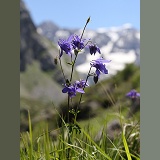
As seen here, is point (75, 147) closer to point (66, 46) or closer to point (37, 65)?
point (66, 46)

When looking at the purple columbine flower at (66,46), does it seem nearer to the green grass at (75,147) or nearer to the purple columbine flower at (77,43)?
the purple columbine flower at (77,43)

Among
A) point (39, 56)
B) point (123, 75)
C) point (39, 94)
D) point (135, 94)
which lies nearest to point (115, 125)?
point (135, 94)

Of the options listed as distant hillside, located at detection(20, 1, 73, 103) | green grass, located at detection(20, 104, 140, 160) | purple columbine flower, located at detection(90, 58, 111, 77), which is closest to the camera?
green grass, located at detection(20, 104, 140, 160)

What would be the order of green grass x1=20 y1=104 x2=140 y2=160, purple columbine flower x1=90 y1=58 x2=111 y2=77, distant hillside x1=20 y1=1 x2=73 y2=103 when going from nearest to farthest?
1. green grass x1=20 y1=104 x2=140 y2=160
2. purple columbine flower x1=90 y1=58 x2=111 y2=77
3. distant hillside x1=20 y1=1 x2=73 y2=103

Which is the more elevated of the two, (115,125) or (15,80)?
(15,80)

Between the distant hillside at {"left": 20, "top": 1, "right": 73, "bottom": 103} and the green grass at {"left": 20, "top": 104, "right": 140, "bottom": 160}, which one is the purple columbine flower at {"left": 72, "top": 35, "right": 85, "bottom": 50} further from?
the distant hillside at {"left": 20, "top": 1, "right": 73, "bottom": 103}

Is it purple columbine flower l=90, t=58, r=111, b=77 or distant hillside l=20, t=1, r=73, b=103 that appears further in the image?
distant hillside l=20, t=1, r=73, b=103

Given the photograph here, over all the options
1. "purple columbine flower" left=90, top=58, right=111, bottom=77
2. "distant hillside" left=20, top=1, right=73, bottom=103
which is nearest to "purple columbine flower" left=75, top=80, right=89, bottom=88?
"purple columbine flower" left=90, top=58, right=111, bottom=77

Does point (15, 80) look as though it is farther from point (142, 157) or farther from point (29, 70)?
point (29, 70)

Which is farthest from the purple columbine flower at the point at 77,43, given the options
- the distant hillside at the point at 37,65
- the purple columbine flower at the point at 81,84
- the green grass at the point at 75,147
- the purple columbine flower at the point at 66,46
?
the distant hillside at the point at 37,65

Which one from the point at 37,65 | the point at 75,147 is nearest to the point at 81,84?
the point at 75,147

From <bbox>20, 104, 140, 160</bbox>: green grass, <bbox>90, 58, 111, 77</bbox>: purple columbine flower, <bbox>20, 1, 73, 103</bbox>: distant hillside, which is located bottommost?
<bbox>20, 1, 73, 103</bbox>: distant hillside
